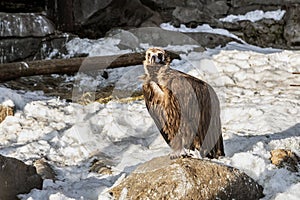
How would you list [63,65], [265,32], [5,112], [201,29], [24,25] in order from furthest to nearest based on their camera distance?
[201,29], [265,32], [24,25], [63,65], [5,112]

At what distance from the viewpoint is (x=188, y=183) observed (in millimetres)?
3023

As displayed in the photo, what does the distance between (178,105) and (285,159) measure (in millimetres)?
1011

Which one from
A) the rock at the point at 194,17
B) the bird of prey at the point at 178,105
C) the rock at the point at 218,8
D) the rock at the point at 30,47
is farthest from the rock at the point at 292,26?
the bird of prey at the point at 178,105

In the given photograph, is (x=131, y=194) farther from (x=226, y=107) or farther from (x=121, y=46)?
(x=121, y=46)

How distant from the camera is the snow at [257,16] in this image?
9172mm

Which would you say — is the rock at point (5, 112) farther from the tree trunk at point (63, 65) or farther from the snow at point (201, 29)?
the snow at point (201, 29)

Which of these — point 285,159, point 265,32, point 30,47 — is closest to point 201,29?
point 265,32

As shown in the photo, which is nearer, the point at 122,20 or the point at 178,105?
the point at 178,105

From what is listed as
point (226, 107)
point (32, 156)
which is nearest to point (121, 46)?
point (226, 107)

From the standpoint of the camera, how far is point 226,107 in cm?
558

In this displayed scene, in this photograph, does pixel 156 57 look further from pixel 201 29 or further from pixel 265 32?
pixel 265 32

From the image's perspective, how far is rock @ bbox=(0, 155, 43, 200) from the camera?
3.14 meters

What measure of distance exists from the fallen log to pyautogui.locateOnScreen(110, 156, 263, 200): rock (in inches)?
136

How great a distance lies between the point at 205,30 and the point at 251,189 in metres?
6.29
